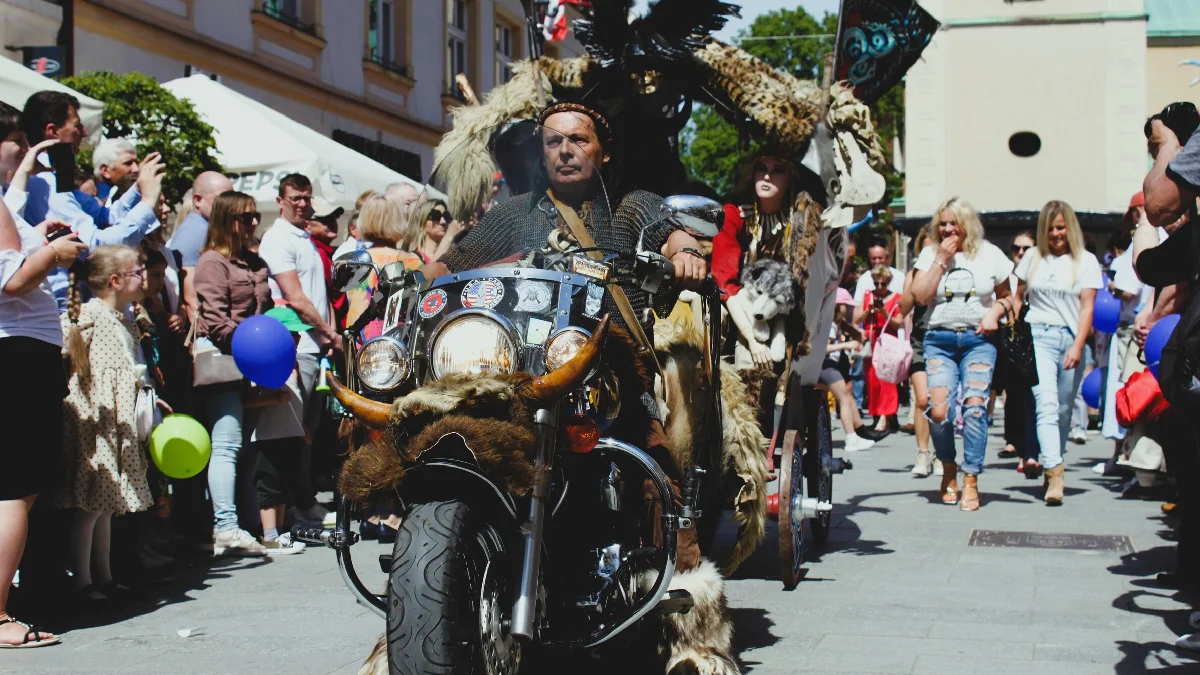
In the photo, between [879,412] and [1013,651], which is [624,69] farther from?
[879,412]

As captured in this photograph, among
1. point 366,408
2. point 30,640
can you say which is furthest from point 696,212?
point 30,640

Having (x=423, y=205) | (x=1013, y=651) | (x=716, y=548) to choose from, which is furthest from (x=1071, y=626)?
(x=423, y=205)

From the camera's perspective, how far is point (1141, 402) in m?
7.42

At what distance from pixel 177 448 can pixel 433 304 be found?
2.90m

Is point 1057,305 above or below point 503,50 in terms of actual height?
below

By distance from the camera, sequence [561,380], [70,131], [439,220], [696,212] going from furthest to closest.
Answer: [70,131]
[439,220]
[696,212]
[561,380]

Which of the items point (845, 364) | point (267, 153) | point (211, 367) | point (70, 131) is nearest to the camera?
point (70, 131)

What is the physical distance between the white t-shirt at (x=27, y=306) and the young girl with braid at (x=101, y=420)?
58 cm

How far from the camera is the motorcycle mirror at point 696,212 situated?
167 inches

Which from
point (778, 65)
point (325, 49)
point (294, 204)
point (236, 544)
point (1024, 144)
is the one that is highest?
point (778, 65)

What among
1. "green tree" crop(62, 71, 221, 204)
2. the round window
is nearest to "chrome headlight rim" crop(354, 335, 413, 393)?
"green tree" crop(62, 71, 221, 204)

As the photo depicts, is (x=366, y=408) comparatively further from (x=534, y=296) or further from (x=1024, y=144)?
(x=1024, y=144)

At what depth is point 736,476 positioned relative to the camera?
5672 millimetres

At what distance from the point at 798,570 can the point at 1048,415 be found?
382 cm
